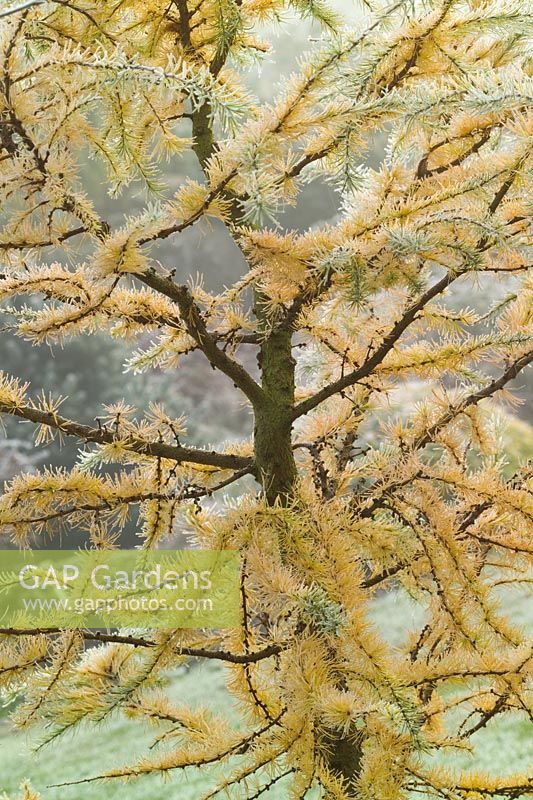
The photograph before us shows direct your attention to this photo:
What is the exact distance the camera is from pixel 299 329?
83 centimetres

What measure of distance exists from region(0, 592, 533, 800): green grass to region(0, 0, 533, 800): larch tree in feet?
3.29

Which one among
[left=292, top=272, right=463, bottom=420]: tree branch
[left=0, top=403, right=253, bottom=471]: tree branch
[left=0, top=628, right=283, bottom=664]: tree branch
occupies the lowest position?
[left=0, top=628, right=283, bottom=664]: tree branch

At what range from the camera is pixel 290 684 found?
632mm

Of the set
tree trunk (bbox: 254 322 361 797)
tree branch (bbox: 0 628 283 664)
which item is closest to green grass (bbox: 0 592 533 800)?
tree trunk (bbox: 254 322 361 797)

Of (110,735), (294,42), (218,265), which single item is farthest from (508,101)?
(294,42)

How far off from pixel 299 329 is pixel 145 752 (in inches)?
72.4

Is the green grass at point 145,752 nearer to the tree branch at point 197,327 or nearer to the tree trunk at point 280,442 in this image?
the tree trunk at point 280,442

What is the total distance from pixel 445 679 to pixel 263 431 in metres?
0.29

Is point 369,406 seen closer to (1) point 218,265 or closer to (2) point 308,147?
(2) point 308,147

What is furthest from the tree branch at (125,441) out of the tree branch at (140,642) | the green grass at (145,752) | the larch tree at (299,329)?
the green grass at (145,752)

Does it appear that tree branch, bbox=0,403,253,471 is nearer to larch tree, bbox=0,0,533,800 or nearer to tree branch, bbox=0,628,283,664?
larch tree, bbox=0,0,533,800

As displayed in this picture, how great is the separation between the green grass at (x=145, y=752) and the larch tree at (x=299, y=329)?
1004 mm

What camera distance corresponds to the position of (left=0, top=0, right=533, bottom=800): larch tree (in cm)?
58

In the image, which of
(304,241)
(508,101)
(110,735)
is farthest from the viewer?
(110,735)
